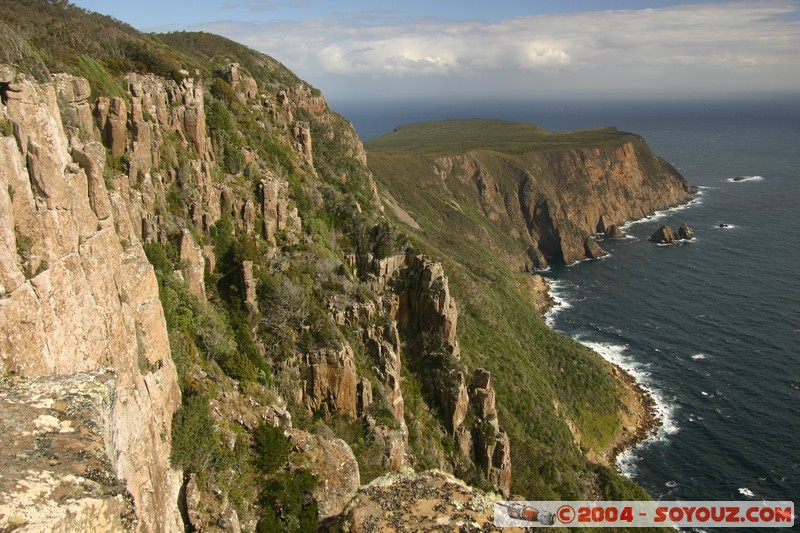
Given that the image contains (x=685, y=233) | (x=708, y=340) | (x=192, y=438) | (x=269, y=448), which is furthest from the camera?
(x=685, y=233)

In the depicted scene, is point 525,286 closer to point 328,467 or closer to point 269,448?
point 328,467

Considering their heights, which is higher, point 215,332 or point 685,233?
point 215,332

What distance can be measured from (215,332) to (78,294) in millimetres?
15223

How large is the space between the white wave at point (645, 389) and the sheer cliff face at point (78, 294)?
62908mm

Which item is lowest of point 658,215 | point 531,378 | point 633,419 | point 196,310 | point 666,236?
point 633,419

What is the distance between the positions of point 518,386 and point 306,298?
3519 centimetres

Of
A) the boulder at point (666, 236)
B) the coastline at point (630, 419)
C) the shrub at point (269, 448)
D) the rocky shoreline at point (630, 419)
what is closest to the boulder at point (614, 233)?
the boulder at point (666, 236)

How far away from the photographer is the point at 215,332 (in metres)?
32.0

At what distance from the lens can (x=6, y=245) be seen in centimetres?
1470

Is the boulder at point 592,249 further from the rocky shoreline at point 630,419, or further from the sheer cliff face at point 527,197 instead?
the rocky shoreline at point 630,419

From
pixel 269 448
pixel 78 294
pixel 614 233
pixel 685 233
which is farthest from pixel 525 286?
pixel 78 294

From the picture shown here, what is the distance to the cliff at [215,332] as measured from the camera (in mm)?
14685

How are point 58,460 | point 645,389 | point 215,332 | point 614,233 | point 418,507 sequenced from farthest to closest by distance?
point 614,233, point 645,389, point 215,332, point 418,507, point 58,460

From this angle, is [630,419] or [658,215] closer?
[630,419]
